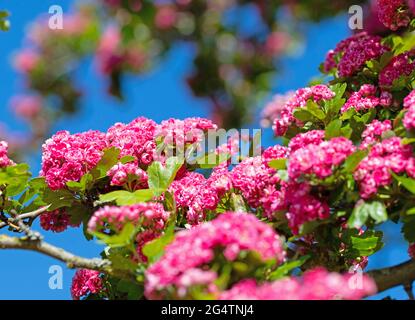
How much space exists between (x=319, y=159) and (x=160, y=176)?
92 cm

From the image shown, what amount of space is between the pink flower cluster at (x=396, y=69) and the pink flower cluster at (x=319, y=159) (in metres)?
1.04

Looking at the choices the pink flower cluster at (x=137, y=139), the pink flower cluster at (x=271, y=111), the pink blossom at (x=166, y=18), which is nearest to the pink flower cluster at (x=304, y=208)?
the pink flower cluster at (x=137, y=139)

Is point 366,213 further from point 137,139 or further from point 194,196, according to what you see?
point 137,139

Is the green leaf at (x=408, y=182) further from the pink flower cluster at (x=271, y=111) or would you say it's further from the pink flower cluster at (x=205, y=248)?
the pink flower cluster at (x=271, y=111)

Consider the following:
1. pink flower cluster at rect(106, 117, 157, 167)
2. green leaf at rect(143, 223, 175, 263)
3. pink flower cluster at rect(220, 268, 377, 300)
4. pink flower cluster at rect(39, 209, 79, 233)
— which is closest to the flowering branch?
pink flower cluster at rect(39, 209, 79, 233)

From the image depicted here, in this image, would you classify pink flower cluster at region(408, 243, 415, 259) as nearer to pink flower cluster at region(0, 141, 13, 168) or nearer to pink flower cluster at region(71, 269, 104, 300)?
pink flower cluster at region(71, 269, 104, 300)

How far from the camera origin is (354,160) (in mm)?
2582

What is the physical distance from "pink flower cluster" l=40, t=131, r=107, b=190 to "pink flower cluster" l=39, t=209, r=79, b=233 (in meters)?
0.23

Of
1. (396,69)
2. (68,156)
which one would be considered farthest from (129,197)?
(396,69)

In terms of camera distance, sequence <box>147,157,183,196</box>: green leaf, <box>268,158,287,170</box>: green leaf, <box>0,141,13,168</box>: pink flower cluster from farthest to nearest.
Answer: <box>0,141,13,168</box>: pink flower cluster < <box>147,157,183,196</box>: green leaf < <box>268,158,287,170</box>: green leaf

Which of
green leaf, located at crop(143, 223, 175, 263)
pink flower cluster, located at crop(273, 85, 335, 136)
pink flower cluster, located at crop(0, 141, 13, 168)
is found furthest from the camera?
pink flower cluster, located at crop(273, 85, 335, 136)

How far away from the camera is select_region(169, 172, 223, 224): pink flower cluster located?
→ 322 centimetres

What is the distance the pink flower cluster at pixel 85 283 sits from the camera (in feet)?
11.1

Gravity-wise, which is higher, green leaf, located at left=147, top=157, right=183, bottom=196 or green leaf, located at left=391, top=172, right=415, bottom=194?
green leaf, located at left=147, top=157, right=183, bottom=196
